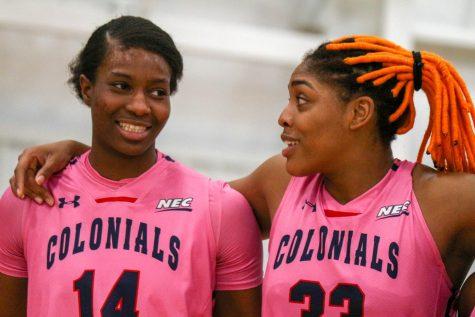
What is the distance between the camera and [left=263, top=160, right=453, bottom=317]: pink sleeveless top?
4.83ft

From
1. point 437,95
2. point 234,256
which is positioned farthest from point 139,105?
point 437,95

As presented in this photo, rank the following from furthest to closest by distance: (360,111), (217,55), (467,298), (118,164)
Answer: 1. (217,55)
2. (118,164)
3. (360,111)
4. (467,298)

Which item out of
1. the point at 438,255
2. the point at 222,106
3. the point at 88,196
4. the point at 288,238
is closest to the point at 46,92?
the point at 222,106

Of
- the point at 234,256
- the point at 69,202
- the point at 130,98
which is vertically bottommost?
the point at 234,256

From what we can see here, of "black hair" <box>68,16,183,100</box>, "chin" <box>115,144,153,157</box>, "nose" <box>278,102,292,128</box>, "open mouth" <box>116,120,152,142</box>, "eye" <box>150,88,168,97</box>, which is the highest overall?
"black hair" <box>68,16,183,100</box>

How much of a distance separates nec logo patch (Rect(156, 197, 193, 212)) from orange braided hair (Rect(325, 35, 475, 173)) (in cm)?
47

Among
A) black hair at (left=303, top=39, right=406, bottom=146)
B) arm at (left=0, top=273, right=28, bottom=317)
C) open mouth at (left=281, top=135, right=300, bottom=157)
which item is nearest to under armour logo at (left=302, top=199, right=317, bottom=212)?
open mouth at (left=281, top=135, right=300, bottom=157)

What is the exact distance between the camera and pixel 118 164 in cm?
169

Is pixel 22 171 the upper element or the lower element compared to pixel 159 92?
lower

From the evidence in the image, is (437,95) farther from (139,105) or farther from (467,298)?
(139,105)

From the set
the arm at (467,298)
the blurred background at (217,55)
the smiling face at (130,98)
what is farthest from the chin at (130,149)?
the blurred background at (217,55)

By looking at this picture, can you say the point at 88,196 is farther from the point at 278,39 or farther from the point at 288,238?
the point at 278,39

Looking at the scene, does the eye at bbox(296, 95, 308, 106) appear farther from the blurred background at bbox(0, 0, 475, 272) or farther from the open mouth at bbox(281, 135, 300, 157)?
the blurred background at bbox(0, 0, 475, 272)

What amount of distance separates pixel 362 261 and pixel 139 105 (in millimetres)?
582
